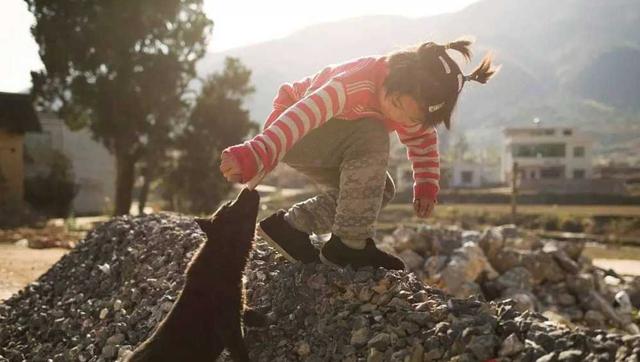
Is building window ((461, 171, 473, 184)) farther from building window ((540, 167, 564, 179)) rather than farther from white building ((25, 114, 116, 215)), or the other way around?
white building ((25, 114, 116, 215))

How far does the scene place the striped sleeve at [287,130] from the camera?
2.43 meters

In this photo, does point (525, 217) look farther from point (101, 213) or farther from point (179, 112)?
point (101, 213)

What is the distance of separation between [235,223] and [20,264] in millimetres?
7079

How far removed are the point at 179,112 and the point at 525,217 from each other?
17.2m

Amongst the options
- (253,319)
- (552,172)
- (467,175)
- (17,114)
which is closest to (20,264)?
(253,319)

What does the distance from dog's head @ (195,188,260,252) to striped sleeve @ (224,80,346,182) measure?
0.71ft

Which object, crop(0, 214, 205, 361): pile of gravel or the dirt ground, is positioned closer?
crop(0, 214, 205, 361): pile of gravel

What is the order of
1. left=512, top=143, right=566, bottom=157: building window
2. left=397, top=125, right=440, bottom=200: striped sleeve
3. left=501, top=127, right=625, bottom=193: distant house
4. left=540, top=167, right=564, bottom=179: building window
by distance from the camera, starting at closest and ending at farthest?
left=397, top=125, right=440, bottom=200: striped sleeve → left=501, top=127, right=625, bottom=193: distant house → left=540, top=167, right=564, bottom=179: building window → left=512, top=143, right=566, bottom=157: building window

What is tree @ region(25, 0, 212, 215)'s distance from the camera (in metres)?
17.7

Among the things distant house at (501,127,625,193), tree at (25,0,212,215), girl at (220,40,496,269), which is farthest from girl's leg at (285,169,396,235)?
distant house at (501,127,625,193)

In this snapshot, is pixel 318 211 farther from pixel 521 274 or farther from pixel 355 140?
pixel 521 274

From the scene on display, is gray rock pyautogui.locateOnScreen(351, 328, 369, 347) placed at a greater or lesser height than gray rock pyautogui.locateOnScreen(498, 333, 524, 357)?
lesser

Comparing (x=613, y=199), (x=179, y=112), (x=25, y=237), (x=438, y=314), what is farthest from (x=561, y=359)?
(x=613, y=199)

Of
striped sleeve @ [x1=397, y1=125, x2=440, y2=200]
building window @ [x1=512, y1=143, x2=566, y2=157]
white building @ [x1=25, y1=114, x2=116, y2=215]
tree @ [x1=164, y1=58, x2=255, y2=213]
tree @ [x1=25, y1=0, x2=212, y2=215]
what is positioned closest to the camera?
striped sleeve @ [x1=397, y1=125, x2=440, y2=200]
